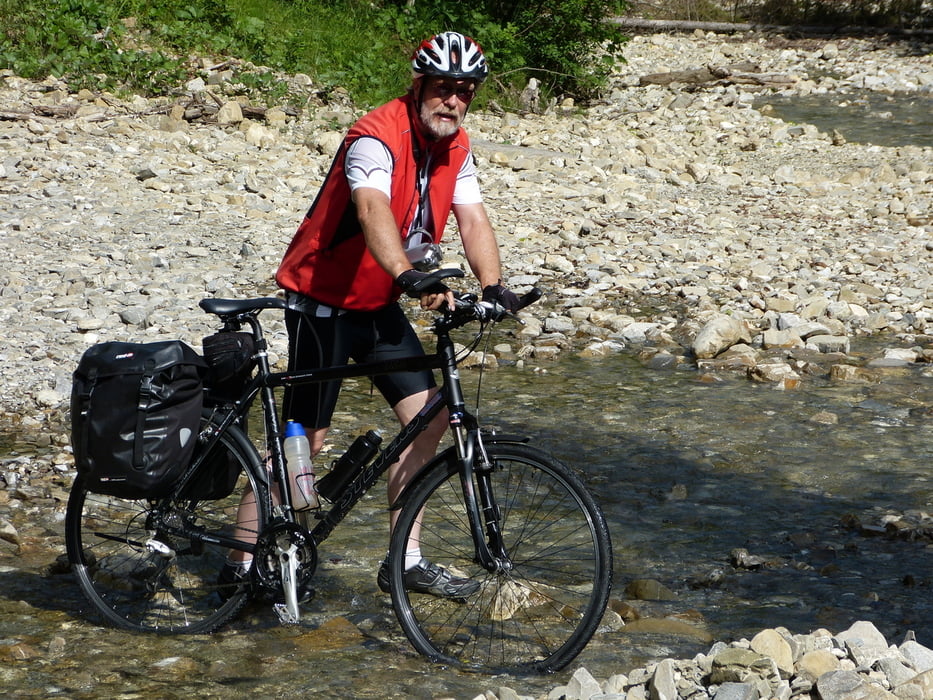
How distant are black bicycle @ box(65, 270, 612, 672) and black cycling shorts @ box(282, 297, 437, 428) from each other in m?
0.10

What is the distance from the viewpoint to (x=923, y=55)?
1025 inches

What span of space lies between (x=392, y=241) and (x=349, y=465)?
0.84 meters

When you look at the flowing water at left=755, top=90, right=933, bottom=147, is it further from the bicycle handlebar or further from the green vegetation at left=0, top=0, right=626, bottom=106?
the bicycle handlebar

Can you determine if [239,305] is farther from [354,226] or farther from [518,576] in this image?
[518,576]

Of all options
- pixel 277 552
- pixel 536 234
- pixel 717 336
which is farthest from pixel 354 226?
pixel 536 234

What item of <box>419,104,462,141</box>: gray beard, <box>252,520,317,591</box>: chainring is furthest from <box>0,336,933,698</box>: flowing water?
<box>419,104,462,141</box>: gray beard

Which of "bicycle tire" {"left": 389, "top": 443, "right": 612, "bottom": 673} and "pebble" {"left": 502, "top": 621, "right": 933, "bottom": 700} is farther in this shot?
"bicycle tire" {"left": 389, "top": 443, "right": 612, "bottom": 673}

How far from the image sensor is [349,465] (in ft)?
13.4

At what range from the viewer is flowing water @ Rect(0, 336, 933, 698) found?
3.87m

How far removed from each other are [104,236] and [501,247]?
3.42 metres

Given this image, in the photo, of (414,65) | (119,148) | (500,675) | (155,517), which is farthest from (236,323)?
(119,148)

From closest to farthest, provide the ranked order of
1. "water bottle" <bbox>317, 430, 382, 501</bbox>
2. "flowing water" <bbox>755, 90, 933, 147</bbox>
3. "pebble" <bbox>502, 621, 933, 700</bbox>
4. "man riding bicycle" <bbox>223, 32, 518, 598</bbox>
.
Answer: "pebble" <bbox>502, 621, 933, 700</bbox> → "man riding bicycle" <bbox>223, 32, 518, 598</bbox> → "water bottle" <bbox>317, 430, 382, 501</bbox> → "flowing water" <bbox>755, 90, 933, 147</bbox>

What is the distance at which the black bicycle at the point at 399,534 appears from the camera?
379 centimetres

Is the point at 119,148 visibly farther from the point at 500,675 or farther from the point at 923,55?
the point at 923,55
